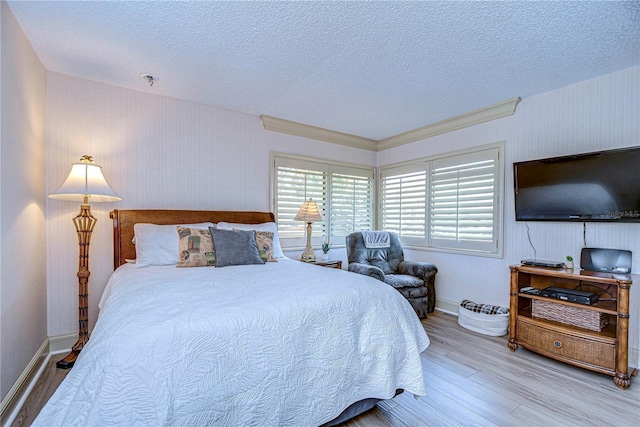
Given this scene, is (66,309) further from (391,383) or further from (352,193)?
(352,193)

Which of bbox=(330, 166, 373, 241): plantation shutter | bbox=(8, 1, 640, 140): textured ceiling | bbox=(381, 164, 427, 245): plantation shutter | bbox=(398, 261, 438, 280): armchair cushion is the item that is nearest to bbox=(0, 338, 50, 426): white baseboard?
bbox=(8, 1, 640, 140): textured ceiling

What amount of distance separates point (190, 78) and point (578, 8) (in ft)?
9.74

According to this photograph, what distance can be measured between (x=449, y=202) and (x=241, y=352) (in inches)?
132

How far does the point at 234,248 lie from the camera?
2643 millimetres

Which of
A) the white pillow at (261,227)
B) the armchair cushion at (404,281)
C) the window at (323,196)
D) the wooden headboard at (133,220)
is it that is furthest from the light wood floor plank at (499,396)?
the window at (323,196)

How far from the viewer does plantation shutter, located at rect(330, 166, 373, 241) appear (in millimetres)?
4488

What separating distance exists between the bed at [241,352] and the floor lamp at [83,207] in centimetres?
69

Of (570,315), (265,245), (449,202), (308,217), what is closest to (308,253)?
(308,217)

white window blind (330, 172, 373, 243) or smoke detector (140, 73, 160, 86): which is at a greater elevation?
smoke detector (140, 73, 160, 86)

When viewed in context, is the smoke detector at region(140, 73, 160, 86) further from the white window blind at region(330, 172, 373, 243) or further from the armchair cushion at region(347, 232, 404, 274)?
the armchair cushion at region(347, 232, 404, 274)

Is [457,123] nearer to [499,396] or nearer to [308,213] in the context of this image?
[308,213]

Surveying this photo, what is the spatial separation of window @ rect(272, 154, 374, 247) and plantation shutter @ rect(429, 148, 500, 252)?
1.13m

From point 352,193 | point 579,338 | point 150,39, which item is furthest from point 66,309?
point 579,338

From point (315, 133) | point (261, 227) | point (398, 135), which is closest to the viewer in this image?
point (261, 227)
